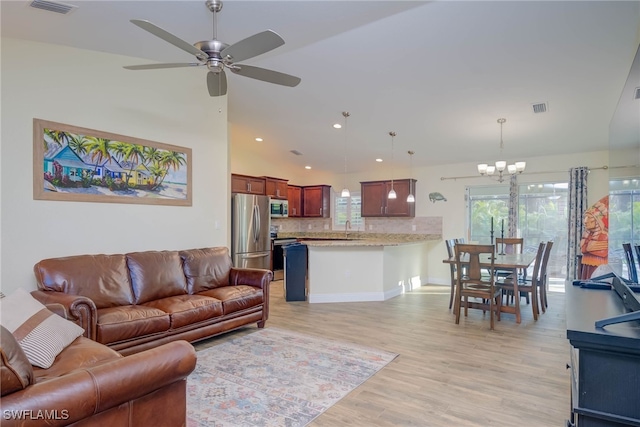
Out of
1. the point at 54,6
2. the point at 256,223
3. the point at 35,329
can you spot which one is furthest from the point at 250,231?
the point at 35,329

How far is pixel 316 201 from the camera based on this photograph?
28.7 feet

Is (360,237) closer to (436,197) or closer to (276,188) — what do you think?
(436,197)

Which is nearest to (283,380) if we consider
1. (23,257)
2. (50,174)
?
(23,257)

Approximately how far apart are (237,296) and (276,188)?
14.2 ft

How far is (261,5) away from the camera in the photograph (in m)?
2.82

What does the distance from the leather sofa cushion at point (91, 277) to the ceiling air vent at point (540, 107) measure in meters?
5.23

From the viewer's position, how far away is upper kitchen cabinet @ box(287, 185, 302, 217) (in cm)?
866

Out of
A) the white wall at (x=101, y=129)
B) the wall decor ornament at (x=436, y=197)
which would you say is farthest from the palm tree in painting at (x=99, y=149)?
the wall decor ornament at (x=436, y=197)

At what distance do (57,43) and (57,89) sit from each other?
435 mm

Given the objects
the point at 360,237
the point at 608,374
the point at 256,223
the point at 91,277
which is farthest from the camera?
the point at 360,237

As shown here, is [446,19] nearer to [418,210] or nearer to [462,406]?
[462,406]

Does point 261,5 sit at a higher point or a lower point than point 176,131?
higher

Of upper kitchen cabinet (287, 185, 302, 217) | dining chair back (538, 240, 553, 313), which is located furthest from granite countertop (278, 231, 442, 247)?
dining chair back (538, 240, 553, 313)

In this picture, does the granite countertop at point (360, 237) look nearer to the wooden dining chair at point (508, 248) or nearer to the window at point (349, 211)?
the window at point (349, 211)
